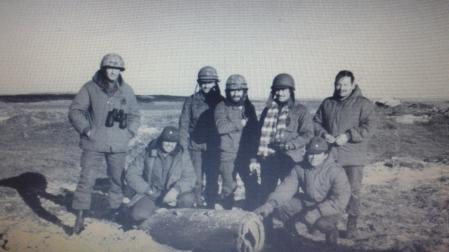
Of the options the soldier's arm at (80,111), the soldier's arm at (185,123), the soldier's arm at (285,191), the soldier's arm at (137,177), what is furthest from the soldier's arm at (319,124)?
the soldier's arm at (80,111)

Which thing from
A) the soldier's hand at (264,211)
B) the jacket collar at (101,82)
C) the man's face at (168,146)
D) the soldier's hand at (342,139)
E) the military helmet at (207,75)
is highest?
the military helmet at (207,75)

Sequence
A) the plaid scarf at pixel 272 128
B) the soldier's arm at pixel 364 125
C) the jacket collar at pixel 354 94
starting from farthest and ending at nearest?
1. the plaid scarf at pixel 272 128
2. the jacket collar at pixel 354 94
3. the soldier's arm at pixel 364 125

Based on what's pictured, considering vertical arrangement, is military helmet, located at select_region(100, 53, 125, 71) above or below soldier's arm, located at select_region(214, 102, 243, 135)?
above

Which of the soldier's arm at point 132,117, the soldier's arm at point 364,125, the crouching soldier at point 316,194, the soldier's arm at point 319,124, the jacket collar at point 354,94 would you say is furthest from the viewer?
the soldier's arm at point 132,117

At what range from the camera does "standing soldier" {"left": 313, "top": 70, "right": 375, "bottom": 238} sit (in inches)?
181

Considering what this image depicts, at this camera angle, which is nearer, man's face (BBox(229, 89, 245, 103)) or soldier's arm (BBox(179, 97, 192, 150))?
man's face (BBox(229, 89, 245, 103))

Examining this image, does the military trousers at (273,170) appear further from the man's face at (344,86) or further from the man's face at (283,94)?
the man's face at (344,86)

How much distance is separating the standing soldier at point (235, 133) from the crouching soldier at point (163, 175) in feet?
1.95

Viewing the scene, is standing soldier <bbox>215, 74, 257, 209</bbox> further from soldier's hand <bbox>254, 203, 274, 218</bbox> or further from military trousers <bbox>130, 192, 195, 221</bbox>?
soldier's hand <bbox>254, 203, 274, 218</bbox>

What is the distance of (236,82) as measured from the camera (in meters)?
5.26

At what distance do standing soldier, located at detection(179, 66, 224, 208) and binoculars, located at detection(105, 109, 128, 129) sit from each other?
102cm

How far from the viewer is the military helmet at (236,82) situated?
5.26m

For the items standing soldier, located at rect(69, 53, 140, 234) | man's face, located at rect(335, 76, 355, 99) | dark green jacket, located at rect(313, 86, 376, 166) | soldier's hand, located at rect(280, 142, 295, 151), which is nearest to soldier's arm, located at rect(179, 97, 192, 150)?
standing soldier, located at rect(69, 53, 140, 234)

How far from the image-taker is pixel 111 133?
195 inches
